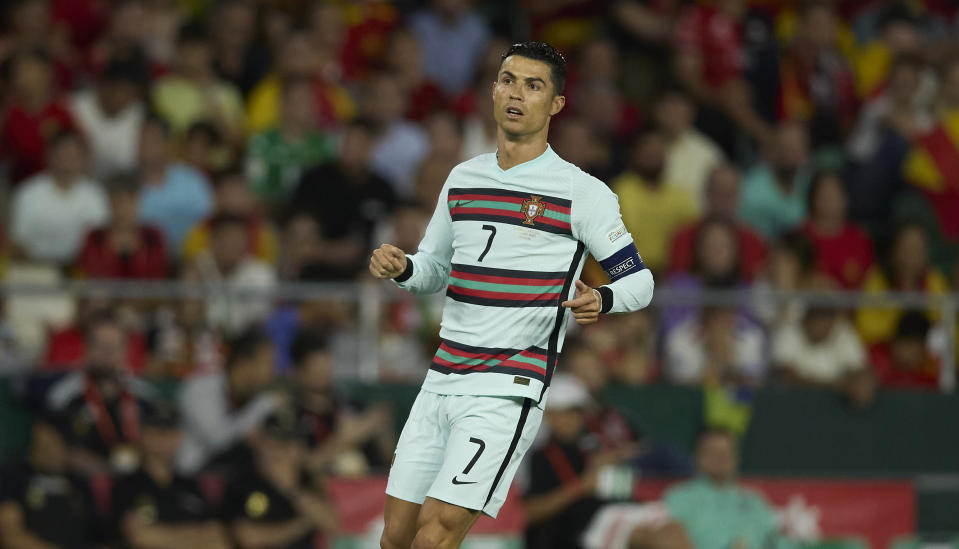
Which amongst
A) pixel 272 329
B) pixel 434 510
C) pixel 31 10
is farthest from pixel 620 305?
pixel 31 10

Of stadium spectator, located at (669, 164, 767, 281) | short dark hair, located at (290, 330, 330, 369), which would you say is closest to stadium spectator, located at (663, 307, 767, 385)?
stadium spectator, located at (669, 164, 767, 281)

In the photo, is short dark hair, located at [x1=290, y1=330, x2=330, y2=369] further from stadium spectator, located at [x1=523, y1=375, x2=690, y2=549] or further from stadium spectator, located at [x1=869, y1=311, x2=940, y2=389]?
stadium spectator, located at [x1=869, y1=311, x2=940, y2=389]

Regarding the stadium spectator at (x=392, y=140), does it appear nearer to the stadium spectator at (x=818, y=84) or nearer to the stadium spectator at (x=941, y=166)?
the stadium spectator at (x=818, y=84)

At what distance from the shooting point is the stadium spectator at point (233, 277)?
425 inches

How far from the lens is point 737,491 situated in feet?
35.7

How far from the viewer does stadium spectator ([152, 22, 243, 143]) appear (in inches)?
498

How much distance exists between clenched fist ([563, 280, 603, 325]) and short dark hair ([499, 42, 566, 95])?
97 centimetres

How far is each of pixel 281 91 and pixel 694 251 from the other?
380 centimetres

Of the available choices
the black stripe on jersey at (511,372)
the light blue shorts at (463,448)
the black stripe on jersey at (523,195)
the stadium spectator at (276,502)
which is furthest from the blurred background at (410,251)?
the black stripe on jersey at (523,195)

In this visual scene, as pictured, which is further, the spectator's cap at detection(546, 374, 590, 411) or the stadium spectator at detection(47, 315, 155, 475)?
the spectator's cap at detection(546, 374, 590, 411)

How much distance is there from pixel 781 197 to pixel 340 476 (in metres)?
5.13

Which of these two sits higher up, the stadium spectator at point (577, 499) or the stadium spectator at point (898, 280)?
the stadium spectator at point (898, 280)

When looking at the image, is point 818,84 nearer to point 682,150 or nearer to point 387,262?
point 682,150

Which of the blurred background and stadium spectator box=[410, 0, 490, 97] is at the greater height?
stadium spectator box=[410, 0, 490, 97]
